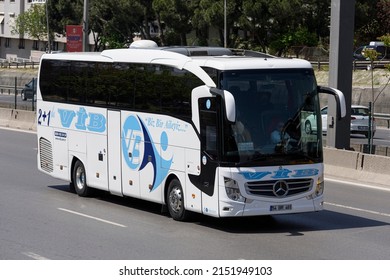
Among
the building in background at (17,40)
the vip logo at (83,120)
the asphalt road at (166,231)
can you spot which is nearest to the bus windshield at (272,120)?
the asphalt road at (166,231)

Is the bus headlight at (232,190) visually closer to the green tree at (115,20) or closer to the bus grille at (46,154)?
the bus grille at (46,154)

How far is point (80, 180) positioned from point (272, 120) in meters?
5.86

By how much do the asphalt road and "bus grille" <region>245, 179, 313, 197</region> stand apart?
0.64 metres

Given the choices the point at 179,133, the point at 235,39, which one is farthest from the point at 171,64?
the point at 235,39

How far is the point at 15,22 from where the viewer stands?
10294cm

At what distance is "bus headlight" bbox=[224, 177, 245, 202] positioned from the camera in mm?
14070

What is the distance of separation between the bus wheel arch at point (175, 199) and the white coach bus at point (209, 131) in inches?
0.7

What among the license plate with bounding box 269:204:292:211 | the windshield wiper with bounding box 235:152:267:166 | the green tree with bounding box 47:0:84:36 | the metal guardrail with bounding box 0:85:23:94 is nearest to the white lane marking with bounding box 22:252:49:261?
the windshield wiper with bounding box 235:152:267:166

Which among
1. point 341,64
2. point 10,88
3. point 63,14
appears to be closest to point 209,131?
point 341,64

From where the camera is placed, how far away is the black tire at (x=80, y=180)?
18562 millimetres

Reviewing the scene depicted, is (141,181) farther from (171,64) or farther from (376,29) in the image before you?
(376,29)

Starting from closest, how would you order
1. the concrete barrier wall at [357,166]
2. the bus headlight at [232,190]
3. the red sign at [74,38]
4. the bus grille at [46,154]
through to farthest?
the bus headlight at [232,190] → the bus grille at [46,154] → the concrete barrier wall at [357,166] → the red sign at [74,38]

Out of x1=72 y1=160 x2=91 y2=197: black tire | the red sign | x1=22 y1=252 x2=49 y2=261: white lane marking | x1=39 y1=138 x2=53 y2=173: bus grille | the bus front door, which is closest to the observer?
x1=22 y1=252 x2=49 y2=261: white lane marking

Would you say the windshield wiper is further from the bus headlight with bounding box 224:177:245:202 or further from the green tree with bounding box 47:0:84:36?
the green tree with bounding box 47:0:84:36
